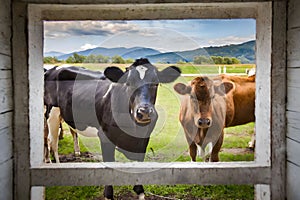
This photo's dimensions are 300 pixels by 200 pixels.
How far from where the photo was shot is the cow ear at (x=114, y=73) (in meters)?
1.92

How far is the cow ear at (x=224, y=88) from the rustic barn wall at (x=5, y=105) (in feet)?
4.88

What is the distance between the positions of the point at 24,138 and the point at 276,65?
2.99ft

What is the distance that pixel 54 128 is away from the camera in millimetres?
2490

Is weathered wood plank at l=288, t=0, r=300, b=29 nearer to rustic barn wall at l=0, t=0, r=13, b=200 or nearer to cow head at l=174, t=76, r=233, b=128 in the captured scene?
rustic barn wall at l=0, t=0, r=13, b=200

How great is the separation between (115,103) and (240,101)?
1182 millimetres

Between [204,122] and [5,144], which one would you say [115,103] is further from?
[5,144]

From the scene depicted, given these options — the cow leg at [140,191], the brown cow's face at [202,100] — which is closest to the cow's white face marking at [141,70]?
the brown cow's face at [202,100]

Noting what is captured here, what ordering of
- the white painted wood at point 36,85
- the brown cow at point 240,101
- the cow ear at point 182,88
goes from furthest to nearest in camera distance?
the brown cow at point 240,101, the cow ear at point 182,88, the white painted wood at point 36,85

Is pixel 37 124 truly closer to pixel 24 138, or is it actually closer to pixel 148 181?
pixel 24 138

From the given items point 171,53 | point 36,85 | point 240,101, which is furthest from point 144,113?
point 240,101

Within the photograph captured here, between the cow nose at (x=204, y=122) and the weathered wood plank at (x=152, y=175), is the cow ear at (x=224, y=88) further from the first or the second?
the weathered wood plank at (x=152, y=175)

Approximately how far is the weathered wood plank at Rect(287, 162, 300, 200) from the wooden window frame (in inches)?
1.2

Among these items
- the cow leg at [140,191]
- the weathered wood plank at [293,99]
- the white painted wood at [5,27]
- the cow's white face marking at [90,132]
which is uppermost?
the white painted wood at [5,27]

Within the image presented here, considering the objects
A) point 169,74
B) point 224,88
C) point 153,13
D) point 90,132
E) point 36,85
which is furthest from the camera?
point 224,88
